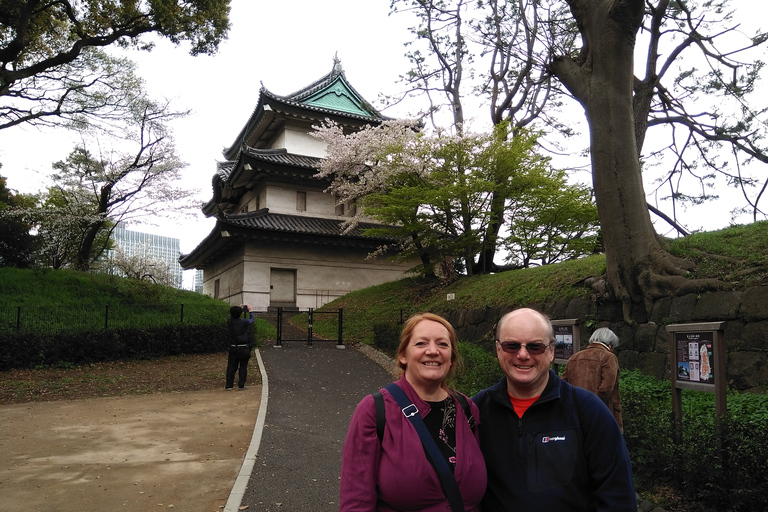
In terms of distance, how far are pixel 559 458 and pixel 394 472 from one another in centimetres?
69

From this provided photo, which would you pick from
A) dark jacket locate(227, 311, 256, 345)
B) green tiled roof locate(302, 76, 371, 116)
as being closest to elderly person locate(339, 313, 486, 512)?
dark jacket locate(227, 311, 256, 345)

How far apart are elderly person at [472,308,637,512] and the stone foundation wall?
6165 mm

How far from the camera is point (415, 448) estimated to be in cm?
224

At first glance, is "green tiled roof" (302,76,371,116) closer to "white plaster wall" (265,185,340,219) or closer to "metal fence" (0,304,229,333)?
"white plaster wall" (265,185,340,219)

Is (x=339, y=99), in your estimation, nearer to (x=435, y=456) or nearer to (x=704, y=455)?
(x=704, y=455)

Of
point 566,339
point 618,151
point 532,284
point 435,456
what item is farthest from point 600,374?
point 532,284

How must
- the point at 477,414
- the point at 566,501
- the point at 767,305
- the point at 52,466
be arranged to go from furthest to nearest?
the point at 767,305, the point at 52,466, the point at 477,414, the point at 566,501

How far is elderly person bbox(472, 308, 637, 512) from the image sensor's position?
2.24 m

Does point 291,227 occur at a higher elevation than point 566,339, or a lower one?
higher

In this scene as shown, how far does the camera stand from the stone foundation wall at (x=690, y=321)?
26.0 ft

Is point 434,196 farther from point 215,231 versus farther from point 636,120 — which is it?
point 215,231

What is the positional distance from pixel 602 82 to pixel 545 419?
8932mm

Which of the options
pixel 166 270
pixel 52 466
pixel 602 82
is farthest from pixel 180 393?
pixel 166 270

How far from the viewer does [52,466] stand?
6949mm
